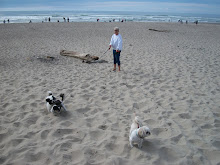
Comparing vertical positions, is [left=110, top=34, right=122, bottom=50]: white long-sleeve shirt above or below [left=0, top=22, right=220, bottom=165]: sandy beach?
above

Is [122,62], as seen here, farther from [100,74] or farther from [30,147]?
[30,147]

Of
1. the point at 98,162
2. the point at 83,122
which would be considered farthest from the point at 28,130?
the point at 98,162

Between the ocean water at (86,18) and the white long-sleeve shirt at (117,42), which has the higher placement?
the ocean water at (86,18)

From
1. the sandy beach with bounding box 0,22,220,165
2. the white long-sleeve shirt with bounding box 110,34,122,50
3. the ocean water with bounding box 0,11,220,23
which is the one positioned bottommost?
the sandy beach with bounding box 0,22,220,165

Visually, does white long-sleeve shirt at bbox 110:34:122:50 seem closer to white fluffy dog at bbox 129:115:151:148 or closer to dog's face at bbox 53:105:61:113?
dog's face at bbox 53:105:61:113

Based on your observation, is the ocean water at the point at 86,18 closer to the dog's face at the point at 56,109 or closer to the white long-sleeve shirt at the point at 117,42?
the white long-sleeve shirt at the point at 117,42

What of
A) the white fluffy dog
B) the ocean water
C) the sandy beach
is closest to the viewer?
the white fluffy dog

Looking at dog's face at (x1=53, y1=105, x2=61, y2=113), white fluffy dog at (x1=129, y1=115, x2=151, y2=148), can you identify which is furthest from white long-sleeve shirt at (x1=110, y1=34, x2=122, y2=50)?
white fluffy dog at (x1=129, y1=115, x2=151, y2=148)

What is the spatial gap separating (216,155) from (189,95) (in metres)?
2.36

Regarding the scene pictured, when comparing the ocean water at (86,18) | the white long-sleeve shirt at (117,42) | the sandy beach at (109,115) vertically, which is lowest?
the sandy beach at (109,115)

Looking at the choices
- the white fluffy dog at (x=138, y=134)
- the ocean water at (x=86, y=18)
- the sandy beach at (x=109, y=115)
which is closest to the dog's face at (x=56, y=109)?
the sandy beach at (x=109, y=115)

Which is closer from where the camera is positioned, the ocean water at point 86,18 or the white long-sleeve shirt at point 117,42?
the white long-sleeve shirt at point 117,42

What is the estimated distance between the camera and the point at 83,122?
3.74m

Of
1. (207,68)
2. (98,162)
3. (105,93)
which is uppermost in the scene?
(207,68)
